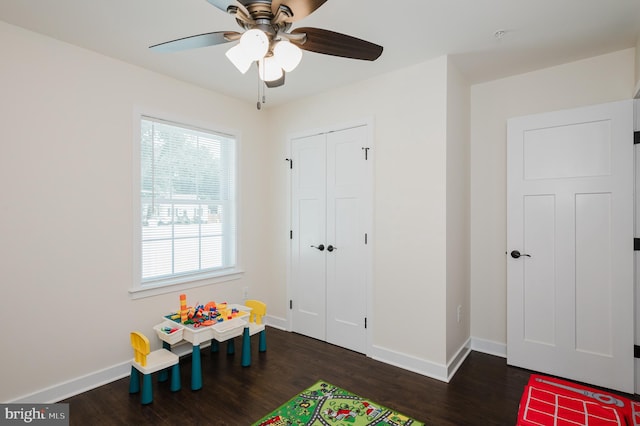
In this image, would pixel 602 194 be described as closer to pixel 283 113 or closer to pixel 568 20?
pixel 568 20

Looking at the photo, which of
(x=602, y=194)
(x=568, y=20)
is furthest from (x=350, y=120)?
(x=602, y=194)

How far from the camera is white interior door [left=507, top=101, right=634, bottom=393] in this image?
254 cm

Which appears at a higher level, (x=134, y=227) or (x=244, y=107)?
(x=244, y=107)

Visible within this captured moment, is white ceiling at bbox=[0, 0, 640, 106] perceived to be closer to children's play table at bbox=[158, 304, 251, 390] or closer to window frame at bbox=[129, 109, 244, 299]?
window frame at bbox=[129, 109, 244, 299]

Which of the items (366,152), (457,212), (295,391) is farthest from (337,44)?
(295,391)

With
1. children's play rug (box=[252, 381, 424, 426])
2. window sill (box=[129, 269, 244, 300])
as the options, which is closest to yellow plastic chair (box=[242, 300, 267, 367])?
window sill (box=[129, 269, 244, 300])

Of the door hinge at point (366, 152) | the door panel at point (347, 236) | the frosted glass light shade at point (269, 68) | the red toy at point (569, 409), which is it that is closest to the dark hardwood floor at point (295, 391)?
the door panel at point (347, 236)

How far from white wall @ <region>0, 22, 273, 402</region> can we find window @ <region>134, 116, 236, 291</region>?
18 cm

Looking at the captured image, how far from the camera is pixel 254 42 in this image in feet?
4.63

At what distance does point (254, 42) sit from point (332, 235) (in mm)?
2324

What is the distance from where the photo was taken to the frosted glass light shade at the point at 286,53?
1504 millimetres

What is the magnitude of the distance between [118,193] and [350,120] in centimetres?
225

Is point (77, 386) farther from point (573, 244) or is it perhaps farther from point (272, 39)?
point (573, 244)

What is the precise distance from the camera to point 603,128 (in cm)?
261
